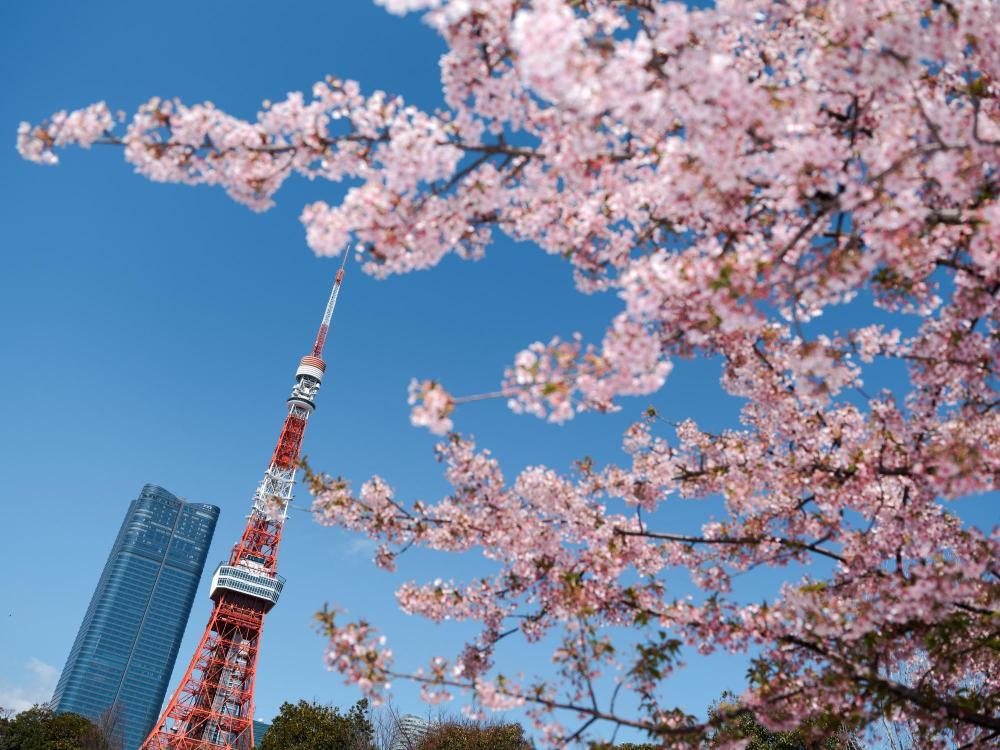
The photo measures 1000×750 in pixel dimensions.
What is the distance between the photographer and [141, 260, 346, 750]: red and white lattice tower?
4572cm

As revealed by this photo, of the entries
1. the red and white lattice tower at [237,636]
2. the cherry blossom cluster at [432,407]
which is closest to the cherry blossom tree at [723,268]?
the cherry blossom cluster at [432,407]

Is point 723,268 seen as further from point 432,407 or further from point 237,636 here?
point 237,636

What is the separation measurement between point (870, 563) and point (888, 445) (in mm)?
1079

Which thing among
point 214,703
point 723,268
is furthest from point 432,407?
point 214,703

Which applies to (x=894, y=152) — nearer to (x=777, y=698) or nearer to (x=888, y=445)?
(x=888, y=445)

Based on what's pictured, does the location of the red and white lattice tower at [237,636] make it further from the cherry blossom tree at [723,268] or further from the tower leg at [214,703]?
the cherry blossom tree at [723,268]

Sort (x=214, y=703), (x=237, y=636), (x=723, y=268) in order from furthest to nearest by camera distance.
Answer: (x=237, y=636), (x=214, y=703), (x=723, y=268)

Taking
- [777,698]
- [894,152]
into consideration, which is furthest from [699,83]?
[777,698]

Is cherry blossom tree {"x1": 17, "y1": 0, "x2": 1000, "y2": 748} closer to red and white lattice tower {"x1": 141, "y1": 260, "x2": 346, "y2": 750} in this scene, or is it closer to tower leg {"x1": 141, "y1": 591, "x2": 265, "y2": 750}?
red and white lattice tower {"x1": 141, "y1": 260, "x2": 346, "y2": 750}

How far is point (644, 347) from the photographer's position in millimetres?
4293

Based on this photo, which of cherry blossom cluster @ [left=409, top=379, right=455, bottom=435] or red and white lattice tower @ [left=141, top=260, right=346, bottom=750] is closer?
cherry blossom cluster @ [left=409, top=379, right=455, bottom=435]

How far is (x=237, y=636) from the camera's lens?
167 feet

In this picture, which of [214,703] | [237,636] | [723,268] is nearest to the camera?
[723,268]

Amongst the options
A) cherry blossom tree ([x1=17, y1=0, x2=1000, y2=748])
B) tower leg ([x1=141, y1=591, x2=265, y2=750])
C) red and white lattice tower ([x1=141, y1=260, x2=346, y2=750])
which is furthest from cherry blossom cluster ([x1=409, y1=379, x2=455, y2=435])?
tower leg ([x1=141, y1=591, x2=265, y2=750])
